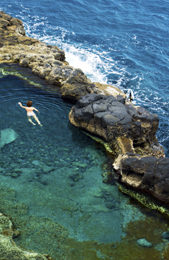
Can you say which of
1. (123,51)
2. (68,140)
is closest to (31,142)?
Answer: (68,140)

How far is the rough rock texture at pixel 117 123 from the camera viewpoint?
49.1 ft

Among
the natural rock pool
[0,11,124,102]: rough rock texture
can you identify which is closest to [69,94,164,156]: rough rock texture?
the natural rock pool

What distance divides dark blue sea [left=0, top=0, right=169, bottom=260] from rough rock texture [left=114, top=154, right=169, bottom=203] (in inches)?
82.8

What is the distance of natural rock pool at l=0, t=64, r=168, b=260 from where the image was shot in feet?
32.4

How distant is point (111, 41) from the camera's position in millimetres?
36844

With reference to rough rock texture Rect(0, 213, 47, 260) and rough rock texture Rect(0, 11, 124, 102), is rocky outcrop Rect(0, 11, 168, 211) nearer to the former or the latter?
rough rock texture Rect(0, 11, 124, 102)

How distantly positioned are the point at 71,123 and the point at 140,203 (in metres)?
7.53

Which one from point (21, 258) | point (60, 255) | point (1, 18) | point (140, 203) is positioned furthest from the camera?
point (1, 18)

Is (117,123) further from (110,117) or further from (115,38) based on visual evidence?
(115,38)

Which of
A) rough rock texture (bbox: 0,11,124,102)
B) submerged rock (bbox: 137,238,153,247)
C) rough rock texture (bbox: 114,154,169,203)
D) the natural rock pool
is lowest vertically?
the natural rock pool

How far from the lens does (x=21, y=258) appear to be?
859 cm

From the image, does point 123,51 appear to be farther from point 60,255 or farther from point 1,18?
point 60,255

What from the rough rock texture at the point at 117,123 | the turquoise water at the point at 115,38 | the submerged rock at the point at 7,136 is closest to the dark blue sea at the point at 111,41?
the turquoise water at the point at 115,38

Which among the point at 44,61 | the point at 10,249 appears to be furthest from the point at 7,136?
the point at 44,61
